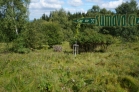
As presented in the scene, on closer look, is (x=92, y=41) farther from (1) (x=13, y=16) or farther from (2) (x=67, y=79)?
(1) (x=13, y=16)

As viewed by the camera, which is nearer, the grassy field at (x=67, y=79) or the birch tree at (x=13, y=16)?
the grassy field at (x=67, y=79)

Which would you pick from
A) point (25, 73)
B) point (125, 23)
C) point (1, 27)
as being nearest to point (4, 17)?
point (1, 27)

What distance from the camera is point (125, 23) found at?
13484mm

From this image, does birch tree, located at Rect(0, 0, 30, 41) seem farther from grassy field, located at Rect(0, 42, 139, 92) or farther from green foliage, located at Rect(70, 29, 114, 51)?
grassy field, located at Rect(0, 42, 139, 92)

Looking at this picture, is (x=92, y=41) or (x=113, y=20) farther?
(x=92, y=41)

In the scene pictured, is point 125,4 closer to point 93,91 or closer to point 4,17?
point 4,17

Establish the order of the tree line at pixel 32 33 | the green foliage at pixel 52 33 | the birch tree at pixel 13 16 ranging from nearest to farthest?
1. the tree line at pixel 32 33
2. the birch tree at pixel 13 16
3. the green foliage at pixel 52 33

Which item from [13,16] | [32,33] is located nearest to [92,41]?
[32,33]

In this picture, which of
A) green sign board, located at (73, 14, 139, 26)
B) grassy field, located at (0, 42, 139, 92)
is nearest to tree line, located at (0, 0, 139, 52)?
green sign board, located at (73, 14, 139, 26)

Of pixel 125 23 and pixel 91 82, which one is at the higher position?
pixel 125 23

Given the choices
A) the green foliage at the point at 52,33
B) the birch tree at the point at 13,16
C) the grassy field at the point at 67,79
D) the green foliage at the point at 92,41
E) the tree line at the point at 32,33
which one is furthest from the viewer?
the green foliage at the point at 52,33

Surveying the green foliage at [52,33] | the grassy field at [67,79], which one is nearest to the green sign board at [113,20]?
the grassy field at [67,79]

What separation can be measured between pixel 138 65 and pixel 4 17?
66.2 feet

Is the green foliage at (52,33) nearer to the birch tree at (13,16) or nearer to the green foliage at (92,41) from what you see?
the birch tree at (13,16)
